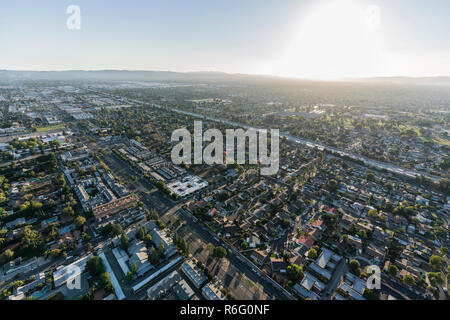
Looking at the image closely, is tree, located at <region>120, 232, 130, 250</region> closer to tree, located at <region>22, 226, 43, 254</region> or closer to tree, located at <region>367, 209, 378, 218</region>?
tree, located at <region>22, 226, 43, 254</region>

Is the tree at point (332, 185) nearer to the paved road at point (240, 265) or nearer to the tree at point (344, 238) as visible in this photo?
the tree at point (344, 238)

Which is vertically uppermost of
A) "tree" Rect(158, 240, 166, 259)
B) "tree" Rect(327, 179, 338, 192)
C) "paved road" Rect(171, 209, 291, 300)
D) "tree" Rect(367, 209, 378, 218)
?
"tree" Rect(327, 179, 338, 192)

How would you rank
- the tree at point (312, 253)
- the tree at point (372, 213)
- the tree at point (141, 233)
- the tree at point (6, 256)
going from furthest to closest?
the tree at point (372, 213)
the tree at point (141, 233)
the tree at point (312, 253)
the tree at point (6, 256)

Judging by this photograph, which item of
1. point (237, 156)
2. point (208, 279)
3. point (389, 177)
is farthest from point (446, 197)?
point (208, 279)

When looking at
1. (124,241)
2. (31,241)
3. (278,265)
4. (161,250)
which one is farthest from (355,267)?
(31,241)

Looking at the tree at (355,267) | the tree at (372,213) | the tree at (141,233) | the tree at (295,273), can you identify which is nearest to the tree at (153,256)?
the tree at (141,233)

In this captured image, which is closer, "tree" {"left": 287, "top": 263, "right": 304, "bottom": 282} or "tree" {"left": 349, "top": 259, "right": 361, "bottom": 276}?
"tree" {"left": 287, "top": 263, "right": 304, "bottom": 282}

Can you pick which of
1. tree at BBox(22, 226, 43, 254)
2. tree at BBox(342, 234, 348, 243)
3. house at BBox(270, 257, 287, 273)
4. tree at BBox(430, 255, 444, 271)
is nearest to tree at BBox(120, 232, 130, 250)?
tree at BBox(22, 226, 43, 254)

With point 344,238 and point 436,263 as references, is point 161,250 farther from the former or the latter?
point 436,263
